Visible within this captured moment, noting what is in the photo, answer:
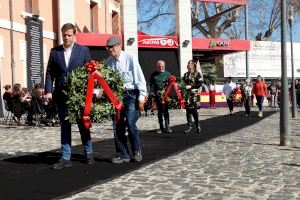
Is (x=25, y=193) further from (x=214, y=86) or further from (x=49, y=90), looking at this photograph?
(x=214, y=86)

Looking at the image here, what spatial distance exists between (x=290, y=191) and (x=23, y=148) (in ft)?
20.3

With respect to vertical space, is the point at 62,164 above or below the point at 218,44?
below

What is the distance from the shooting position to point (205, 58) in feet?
146

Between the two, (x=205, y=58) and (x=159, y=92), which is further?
(x=205, y=58)

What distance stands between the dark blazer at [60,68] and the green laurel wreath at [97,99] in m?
0.18

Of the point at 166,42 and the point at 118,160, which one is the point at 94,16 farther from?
the point at 118,160

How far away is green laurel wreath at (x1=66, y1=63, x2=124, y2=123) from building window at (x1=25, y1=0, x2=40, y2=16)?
19.6 meters

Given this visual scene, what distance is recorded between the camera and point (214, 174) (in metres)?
7.56

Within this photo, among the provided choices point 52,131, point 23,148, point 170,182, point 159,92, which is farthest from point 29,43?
point 170,182

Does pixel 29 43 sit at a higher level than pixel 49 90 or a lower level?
higher

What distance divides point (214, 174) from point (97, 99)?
1925 mm

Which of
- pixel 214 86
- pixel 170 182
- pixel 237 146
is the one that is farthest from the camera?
pixel 214 86

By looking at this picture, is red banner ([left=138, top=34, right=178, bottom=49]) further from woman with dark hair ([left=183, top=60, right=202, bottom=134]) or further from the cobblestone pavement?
the cobblestone pavement

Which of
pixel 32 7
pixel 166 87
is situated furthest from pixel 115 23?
pixel 166 87
